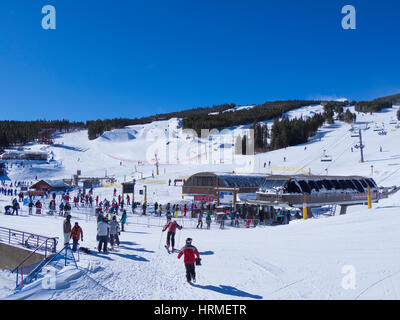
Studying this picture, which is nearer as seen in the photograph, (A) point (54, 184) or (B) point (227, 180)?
(B) point (227, 180)

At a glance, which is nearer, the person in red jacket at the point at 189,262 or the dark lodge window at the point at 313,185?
the person in red jacket at the point at 189,262

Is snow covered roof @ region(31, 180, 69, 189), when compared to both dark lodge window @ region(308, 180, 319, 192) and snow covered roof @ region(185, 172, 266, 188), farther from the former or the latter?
dark lodge window @ region(308, 180, 319, 192)

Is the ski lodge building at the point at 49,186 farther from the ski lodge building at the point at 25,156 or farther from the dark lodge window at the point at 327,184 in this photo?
the ski lodge building at the point at 25,156

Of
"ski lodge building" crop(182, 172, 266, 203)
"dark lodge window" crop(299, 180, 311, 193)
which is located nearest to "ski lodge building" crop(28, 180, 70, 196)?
"ski lodge building" crop(182, 172, 266, 203)

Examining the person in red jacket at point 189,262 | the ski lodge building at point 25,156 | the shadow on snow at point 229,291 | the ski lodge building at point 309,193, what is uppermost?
the ski lodge building at point 25,156

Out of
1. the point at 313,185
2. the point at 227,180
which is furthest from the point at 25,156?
the point at 313,185

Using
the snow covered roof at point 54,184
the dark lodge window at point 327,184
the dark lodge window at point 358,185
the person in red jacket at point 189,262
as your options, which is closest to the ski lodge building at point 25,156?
the snow covered roof at point 54,184

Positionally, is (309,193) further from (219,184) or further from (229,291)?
(229,291)

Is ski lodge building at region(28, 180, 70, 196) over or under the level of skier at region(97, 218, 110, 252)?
over

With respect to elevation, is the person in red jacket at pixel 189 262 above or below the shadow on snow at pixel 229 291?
above

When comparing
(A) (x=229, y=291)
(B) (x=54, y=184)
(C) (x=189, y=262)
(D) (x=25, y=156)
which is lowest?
(A) (x=229, y=291)

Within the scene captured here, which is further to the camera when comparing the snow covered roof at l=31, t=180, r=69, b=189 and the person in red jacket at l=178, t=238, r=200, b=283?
the snow covered roof at l=31, t=180, r=69, b=189

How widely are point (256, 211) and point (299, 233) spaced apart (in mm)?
8754

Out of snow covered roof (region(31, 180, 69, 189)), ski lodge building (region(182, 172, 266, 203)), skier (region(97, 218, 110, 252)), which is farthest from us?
snow covered roof (region(31, 180, 69, 189))
